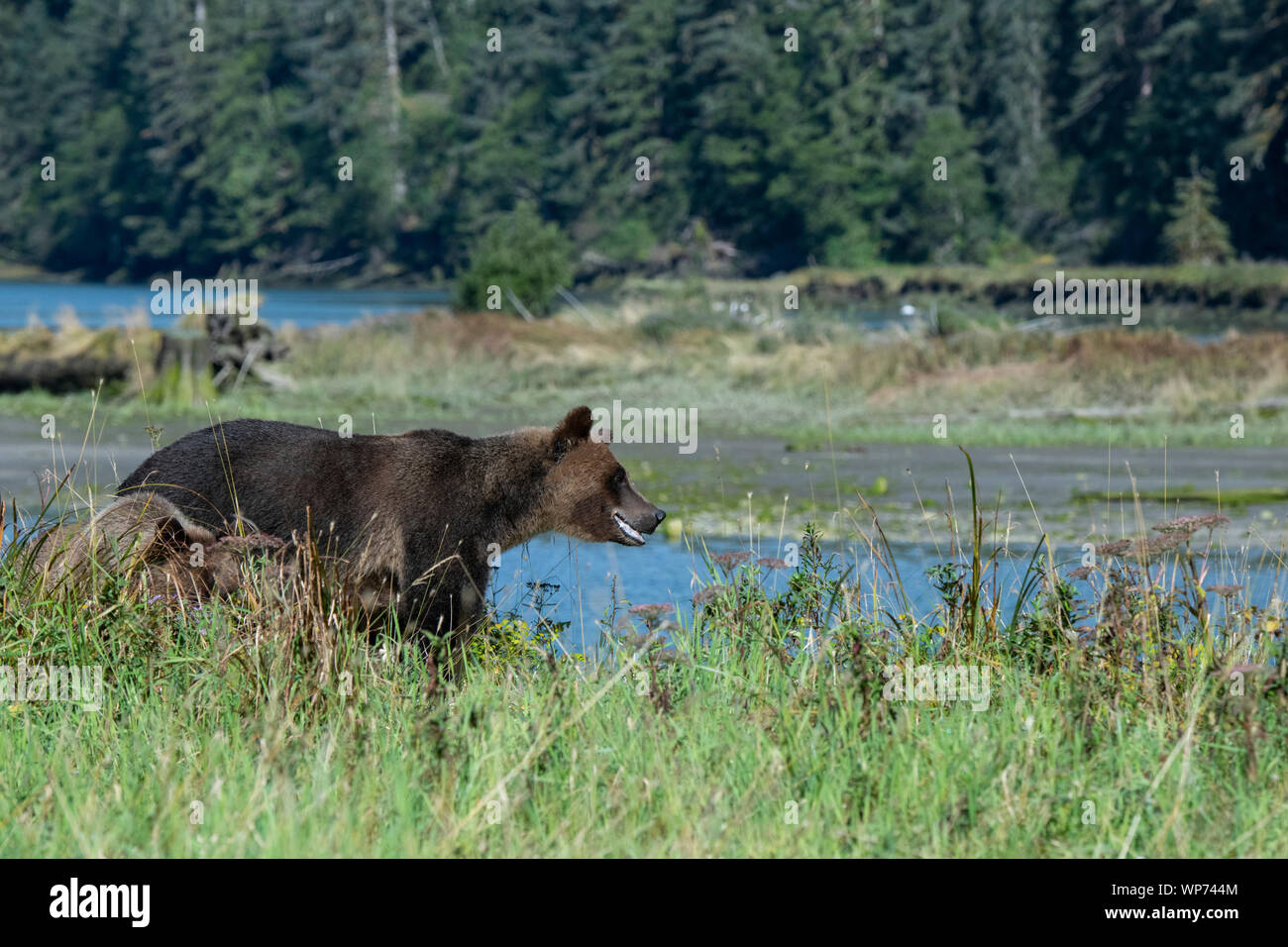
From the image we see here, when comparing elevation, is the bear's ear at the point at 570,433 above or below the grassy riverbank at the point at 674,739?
above

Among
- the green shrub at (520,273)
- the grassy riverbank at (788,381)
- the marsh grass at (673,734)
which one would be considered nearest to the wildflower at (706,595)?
the marsh grass at (673,734)

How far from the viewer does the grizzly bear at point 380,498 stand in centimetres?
719

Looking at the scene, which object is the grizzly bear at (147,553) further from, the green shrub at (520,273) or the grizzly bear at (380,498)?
the green shrub at (520,273)

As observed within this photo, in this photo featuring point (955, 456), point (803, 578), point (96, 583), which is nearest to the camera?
point (96, 583)

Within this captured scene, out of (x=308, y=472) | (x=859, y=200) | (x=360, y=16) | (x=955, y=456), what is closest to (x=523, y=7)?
(x=360, y=16)

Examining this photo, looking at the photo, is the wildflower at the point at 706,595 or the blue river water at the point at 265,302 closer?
the wildflower at the point at 706,595

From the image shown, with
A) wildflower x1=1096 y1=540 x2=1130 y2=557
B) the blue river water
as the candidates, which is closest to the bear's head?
wildflower x1=1096 y1=540 x2=1130 y2=557

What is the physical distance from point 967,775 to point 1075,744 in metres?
0.40

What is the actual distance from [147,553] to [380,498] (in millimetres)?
1004

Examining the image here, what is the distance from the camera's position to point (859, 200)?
101062 millimetres

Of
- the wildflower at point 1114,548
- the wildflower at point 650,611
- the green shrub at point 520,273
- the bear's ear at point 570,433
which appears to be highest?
the green shrub at point 520,273

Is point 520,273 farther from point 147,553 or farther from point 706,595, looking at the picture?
point 706,595

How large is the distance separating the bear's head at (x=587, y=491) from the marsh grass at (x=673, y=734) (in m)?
0.99
